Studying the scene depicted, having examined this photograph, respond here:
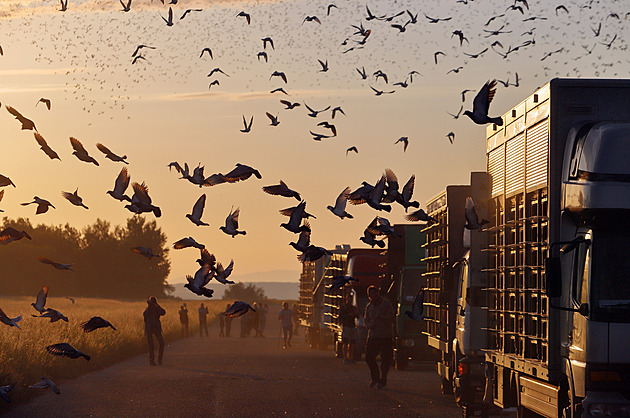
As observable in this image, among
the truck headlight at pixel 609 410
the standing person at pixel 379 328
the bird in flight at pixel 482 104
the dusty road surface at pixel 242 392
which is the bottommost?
the dusty road surface at pixel 242 392

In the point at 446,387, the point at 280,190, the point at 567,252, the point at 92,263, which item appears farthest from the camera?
the point at 92,263

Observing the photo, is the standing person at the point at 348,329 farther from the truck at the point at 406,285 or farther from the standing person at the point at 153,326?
the standing person at the point at 153,326

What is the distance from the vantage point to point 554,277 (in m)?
11.1

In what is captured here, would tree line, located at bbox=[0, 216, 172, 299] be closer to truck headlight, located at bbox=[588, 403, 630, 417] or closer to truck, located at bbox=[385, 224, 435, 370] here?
truck, located at bbox=[385, 224, 435, 370]

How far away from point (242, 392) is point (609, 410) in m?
11.4

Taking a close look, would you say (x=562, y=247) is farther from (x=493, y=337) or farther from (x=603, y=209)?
(x=493, y=337)

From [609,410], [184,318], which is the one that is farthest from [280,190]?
[184,318]

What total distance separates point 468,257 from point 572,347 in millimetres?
5735

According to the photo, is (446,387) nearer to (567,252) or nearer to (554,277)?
(567,252)

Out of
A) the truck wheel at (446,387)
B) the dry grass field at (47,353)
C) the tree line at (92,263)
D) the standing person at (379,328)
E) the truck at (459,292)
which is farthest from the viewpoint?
the tree line at (92,263)

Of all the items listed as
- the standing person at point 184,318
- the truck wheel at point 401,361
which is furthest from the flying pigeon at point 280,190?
the standing person at point 184,318

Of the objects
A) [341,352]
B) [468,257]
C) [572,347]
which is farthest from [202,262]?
[341,352]

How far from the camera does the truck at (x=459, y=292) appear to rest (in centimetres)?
1638

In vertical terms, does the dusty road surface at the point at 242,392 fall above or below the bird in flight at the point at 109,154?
below
